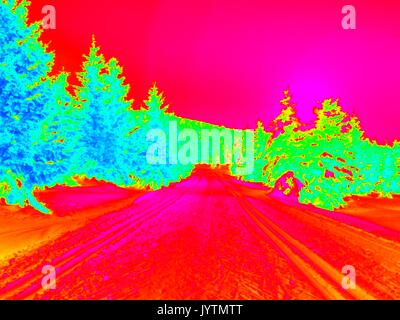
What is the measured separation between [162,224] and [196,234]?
2130 millimetres

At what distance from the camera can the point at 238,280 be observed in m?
5.57

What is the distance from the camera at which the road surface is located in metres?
5.01

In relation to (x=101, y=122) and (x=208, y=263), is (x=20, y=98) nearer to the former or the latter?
(x=208, y=263)

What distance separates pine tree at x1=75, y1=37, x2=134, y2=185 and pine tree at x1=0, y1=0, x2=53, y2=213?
10.1 meters

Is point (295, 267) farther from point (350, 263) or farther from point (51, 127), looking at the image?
point (51, 127)

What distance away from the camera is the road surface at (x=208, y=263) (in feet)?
16.4

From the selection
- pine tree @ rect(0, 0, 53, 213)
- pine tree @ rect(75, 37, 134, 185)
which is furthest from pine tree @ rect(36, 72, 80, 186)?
pine tree @ rect(75, 37, 134, 185)

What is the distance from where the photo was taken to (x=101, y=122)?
24016 millimetres

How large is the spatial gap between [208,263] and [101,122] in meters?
19.3

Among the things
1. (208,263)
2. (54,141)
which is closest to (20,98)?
(54,141)

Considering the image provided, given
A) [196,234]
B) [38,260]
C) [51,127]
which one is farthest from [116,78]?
[38,260]

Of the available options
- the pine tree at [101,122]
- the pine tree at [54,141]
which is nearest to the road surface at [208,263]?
the pine tree at [54,141]

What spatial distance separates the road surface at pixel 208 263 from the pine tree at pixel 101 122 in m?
13.4

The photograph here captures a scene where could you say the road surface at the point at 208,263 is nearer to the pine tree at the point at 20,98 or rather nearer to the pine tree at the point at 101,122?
the pine tree at the point at 20,98
